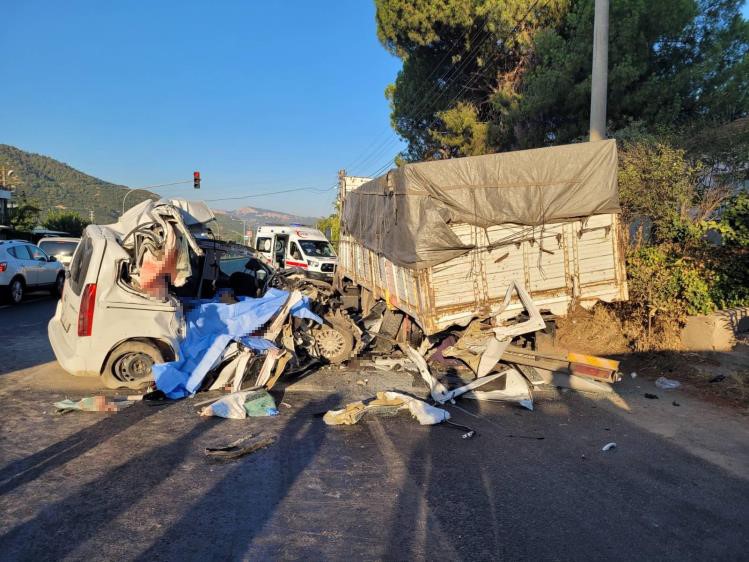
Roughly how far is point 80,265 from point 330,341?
3411 millimetres

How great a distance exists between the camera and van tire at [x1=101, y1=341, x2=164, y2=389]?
6.30 m

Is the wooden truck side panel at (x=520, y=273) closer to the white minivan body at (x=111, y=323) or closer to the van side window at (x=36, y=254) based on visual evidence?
the white minivan body at (x=111, y=323)

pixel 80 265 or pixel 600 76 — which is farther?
pixel 600 76

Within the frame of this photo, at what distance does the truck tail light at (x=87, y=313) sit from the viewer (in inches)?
241

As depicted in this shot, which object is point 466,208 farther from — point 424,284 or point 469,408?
point 469,408

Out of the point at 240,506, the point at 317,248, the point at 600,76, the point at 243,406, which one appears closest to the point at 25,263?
the point at 317,248

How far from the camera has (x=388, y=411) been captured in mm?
5773

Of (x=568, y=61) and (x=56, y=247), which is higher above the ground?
(x=568, y=61)

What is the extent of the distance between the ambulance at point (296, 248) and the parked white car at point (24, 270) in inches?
244

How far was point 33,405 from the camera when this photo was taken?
231 inches

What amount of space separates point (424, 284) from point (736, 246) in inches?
174

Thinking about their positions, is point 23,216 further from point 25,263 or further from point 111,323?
point 111,323

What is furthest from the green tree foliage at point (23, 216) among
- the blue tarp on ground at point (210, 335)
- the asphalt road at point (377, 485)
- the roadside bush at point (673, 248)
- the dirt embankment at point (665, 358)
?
the roadside bush at point (673, 248)

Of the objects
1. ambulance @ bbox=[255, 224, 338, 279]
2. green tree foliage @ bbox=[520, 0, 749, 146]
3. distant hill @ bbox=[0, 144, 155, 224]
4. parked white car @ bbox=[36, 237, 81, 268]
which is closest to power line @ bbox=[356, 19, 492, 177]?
green tree foliage @ bbox=[520, 0, 749, 146]
